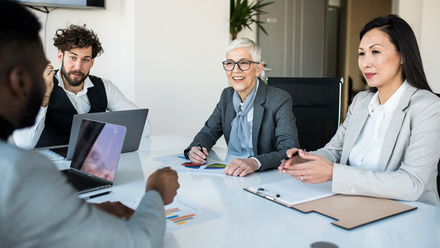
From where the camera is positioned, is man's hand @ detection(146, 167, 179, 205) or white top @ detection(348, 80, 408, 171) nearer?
man's hand @ detection(146, 167, 179, 205)

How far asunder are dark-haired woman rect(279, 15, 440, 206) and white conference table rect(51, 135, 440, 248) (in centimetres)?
14

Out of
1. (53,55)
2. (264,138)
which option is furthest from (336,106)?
(53,55)

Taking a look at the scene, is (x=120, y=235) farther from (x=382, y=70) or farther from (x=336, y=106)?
Result: (x=336, y=106)

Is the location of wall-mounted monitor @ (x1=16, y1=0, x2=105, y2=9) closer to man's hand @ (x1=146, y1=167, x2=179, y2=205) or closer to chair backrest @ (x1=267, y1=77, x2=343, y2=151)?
chair backrest @ (x1=267, y1=77, x2=343, y2=151)

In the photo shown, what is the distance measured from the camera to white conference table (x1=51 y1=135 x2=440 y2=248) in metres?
1.01

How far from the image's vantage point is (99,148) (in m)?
1.48

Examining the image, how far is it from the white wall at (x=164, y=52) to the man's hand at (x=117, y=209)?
2841 mm

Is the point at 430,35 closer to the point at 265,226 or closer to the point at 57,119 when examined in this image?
the point at 57,119

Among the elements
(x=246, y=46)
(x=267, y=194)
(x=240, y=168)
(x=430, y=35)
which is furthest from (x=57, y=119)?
(x=430, y=35)

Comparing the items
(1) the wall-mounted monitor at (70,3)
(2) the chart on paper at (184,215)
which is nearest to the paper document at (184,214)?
(2) the chart on paper at (184,215)

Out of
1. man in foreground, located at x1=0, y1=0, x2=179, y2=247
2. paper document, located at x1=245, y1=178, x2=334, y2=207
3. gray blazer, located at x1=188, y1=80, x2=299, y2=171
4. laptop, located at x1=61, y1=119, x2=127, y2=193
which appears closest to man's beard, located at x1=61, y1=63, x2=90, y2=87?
gray blazer, located at x1=188, y1=80, x2=299, y2=171

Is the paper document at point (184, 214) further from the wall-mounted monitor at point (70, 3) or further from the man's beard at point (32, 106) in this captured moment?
the wall-mounted monitor at point (70, 3)

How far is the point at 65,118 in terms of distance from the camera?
2488 millimetres

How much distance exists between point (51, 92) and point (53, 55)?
1.34 meters
